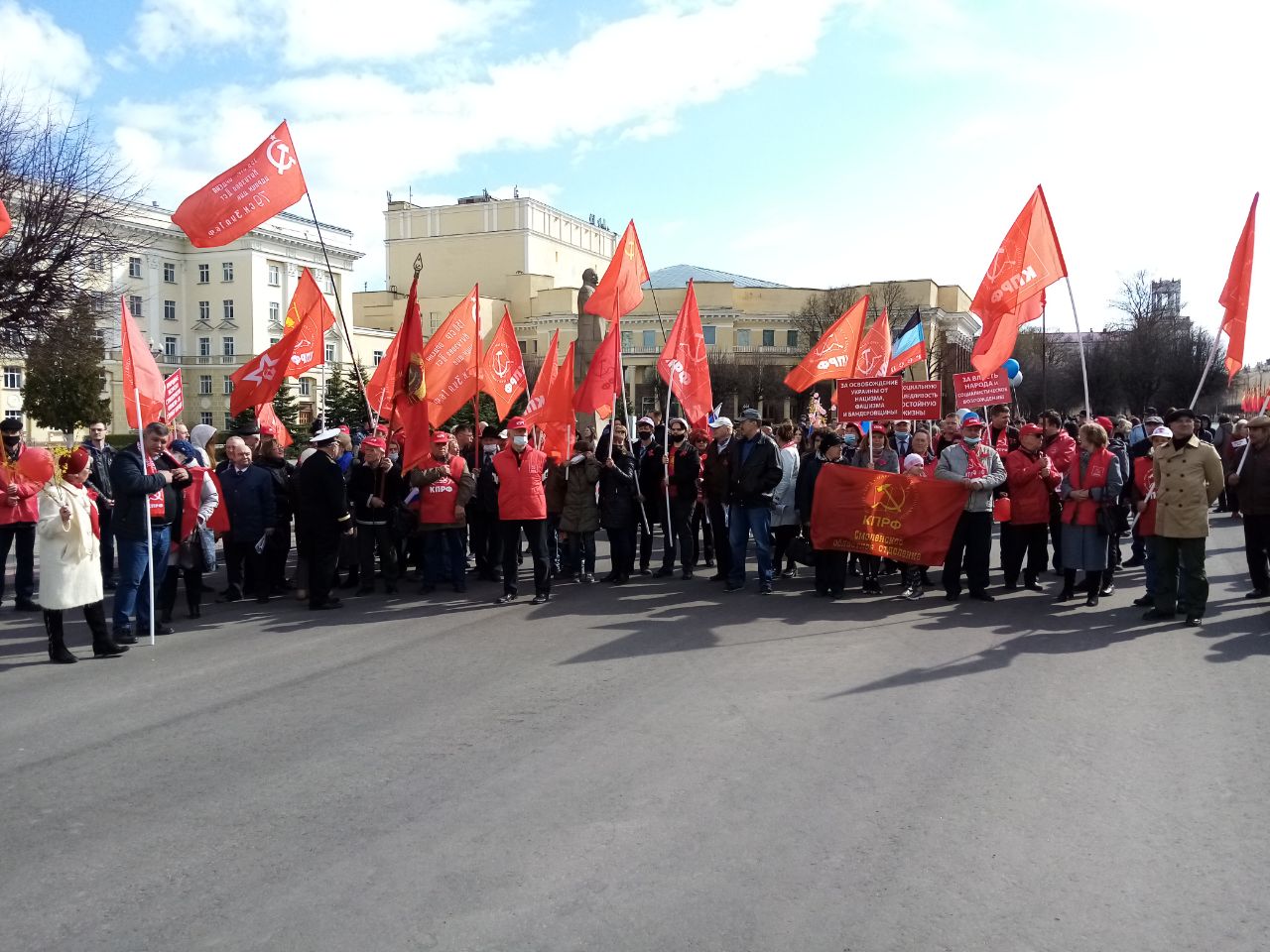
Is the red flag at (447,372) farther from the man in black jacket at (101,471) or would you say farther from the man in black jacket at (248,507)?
the man in black jacket at (101,471)

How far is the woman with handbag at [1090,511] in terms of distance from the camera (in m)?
10.1

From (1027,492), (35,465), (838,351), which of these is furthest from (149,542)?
(838,351)

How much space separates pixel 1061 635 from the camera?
8.75 metres

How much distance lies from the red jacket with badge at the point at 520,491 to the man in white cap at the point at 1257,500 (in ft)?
22.7

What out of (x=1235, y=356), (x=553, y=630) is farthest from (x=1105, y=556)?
(x=553, y=630)

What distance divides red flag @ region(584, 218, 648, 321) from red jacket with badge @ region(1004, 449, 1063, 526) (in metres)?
4.99

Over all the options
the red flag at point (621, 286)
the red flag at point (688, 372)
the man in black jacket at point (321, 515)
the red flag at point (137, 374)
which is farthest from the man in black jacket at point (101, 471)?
the red flag at point (688, 372)

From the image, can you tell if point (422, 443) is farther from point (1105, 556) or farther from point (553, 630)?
point (1105, 556)

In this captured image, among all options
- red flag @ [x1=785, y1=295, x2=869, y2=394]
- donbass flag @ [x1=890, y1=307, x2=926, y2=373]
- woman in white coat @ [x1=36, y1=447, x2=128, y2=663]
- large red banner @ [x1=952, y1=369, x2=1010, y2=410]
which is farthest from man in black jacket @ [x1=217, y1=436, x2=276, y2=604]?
donbass flag @ [x1=890, y1=307, x2=926, y2=373]

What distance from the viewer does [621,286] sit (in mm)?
13617

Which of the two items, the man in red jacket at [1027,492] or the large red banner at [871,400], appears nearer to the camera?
the man in red jacket at [1027,492]

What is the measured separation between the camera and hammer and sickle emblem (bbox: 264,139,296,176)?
10.9m

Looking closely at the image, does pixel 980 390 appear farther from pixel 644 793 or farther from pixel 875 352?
pixel 644 793

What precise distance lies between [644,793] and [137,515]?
18.3ft
